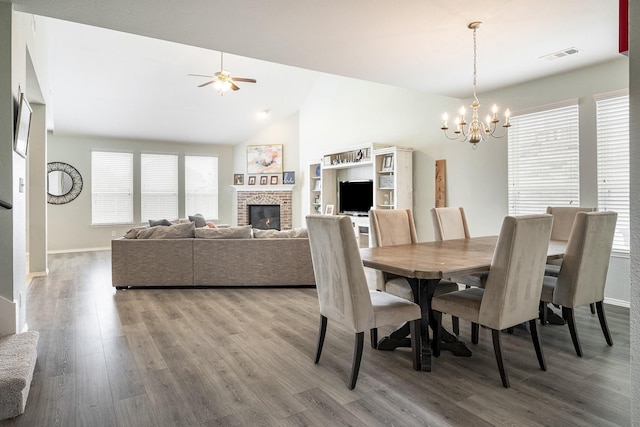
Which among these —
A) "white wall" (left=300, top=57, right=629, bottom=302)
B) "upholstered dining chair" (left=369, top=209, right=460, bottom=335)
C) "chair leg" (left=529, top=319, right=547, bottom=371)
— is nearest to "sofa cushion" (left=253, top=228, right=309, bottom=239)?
"upholstered dining chair" (left=369, top=209, right=460, bottom=335)

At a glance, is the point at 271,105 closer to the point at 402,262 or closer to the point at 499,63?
the point at 499,63

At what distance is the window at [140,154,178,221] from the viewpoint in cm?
952

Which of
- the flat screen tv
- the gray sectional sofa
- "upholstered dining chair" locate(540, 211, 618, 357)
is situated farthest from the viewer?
the flat screen tv

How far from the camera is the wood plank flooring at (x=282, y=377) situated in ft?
6.60

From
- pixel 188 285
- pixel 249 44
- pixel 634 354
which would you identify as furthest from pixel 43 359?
pixel 634 354

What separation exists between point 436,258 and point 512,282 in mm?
502

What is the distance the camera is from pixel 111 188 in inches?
360

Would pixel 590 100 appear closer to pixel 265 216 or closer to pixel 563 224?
pixel 563 224

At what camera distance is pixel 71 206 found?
8.72m

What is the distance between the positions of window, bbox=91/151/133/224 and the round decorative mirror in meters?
0.33

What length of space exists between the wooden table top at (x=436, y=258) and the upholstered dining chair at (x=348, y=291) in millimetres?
238

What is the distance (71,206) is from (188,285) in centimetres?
546

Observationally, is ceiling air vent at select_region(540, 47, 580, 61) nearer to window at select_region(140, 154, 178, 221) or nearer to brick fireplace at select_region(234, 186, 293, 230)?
brick fireplace at select_region(234, 186, 293, 230)

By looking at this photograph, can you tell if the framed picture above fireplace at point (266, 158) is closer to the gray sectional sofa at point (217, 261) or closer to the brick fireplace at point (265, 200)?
the brick fireplace at point (265, 200)
